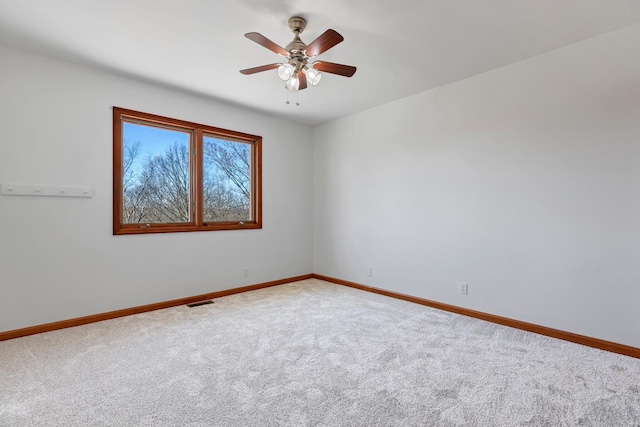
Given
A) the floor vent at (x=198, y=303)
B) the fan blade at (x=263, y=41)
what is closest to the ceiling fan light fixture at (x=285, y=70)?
the fan blade at (x=263, y=41)

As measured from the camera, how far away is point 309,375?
2.11 meters

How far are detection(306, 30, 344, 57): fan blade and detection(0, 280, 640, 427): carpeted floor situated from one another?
2301 millimetres

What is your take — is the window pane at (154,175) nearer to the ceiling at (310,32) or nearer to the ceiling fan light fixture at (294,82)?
the ceiling at (310,32)

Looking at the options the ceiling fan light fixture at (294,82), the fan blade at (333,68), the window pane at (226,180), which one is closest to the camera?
the fan blade at (333,68)

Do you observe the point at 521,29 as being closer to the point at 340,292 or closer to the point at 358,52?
the point at 358,52

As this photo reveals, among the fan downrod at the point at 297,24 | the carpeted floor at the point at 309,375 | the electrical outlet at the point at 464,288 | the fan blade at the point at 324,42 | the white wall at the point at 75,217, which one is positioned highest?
the fan downrod at the point at 297,24

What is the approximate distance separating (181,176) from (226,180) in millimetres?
623

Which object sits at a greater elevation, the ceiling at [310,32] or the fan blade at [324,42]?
the ceiling at [310,32]

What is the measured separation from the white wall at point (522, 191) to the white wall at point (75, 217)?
2.37 meters

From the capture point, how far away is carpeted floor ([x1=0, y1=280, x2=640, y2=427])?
1.70 m

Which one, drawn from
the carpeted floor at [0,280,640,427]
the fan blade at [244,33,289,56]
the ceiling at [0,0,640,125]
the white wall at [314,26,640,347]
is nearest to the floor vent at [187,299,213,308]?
the carpeted floor at [0,280,640,427]

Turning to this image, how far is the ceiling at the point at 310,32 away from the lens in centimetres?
218

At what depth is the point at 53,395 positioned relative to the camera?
1.87 m

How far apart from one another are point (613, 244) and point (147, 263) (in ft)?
14.6
